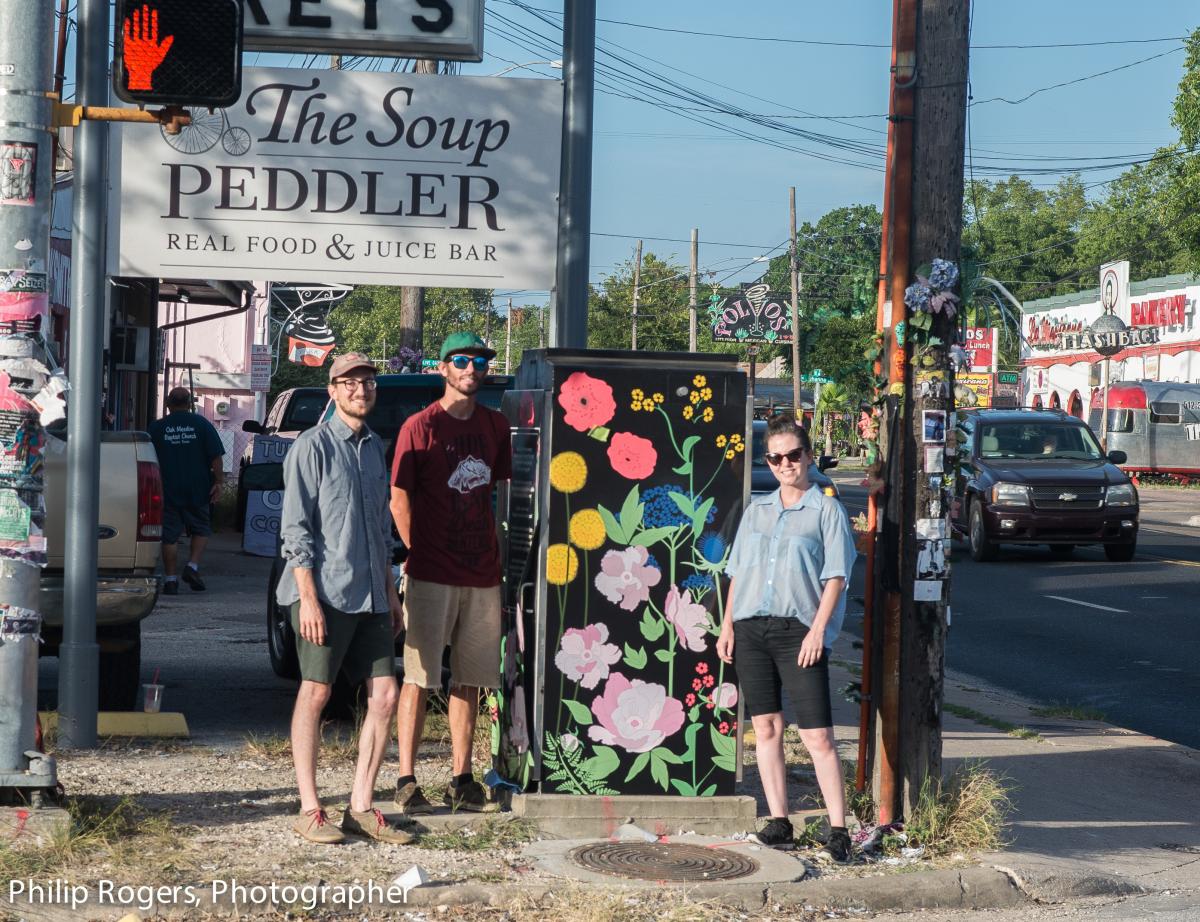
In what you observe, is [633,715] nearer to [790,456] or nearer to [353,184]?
[790,456]

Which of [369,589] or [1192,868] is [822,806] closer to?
[1192,868]

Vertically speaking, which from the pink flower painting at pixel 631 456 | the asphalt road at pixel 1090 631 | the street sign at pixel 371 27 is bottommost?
the asphalt road at pixel 1090 631

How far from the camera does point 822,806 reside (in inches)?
284

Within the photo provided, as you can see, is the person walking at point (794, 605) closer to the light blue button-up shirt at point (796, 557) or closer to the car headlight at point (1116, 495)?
the light blue button-up shirt at point (796, 557)

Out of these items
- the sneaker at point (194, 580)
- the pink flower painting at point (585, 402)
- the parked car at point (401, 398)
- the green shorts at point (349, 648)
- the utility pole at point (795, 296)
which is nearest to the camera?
the green shorts at point (349, 648)

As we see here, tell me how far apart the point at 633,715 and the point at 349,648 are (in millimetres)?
1253

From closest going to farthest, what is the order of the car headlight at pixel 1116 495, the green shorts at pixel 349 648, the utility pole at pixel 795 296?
the green shorts at pixel 349 648 → the car headlight at pixel 1116 495 → the utility pole at pixel 795 296

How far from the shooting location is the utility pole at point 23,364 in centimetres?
629

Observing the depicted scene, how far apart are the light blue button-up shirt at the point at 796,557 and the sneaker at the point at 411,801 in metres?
1.59

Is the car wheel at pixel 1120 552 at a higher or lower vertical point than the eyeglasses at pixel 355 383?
lower

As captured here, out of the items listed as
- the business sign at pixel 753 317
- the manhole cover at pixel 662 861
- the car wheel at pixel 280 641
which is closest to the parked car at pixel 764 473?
the car wheel at pixel 280 641

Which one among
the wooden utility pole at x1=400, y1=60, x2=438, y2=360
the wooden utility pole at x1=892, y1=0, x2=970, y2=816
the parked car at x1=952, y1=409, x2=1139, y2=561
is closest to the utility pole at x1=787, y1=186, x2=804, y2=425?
the wooden utility pole at x1=400, y1=60, x2=438, y2=360

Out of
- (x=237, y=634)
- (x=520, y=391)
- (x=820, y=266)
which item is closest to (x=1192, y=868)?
(x=520, y=391)

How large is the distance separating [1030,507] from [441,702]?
1274 centimetres
